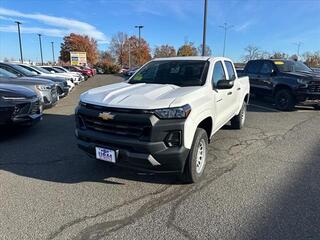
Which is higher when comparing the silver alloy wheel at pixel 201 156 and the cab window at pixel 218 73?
the cab window at pixel 218 73

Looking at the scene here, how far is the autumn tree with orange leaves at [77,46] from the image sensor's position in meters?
90.8

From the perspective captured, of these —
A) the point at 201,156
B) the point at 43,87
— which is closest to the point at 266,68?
the point at 43,87

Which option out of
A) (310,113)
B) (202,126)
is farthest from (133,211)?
(310,113)

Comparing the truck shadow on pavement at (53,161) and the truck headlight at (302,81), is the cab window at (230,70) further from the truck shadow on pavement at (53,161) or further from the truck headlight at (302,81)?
the truck headlight at (302,81)

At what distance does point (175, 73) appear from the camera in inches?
201

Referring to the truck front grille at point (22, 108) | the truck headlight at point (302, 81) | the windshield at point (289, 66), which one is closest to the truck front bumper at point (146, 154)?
the truck front grille at point (22, 108)

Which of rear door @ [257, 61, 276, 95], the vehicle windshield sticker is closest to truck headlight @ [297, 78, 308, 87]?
rear door @ [257, 61, 276, 95]

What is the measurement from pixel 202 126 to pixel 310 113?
24.7 ft

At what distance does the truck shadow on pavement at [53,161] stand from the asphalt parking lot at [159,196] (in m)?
0.02

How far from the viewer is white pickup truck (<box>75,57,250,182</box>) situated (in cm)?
354

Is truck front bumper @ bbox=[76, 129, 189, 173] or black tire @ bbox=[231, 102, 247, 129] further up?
truck front bumper @ bbox=[76, 129, 189, 173]

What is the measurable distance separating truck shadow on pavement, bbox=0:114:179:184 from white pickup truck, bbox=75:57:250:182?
1.98ft

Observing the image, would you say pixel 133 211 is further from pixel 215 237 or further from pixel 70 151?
pixel 70 151

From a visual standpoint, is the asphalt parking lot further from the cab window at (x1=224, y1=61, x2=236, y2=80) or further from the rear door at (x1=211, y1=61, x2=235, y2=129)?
the cab window at (x1=224, y1=61, x2=236, y2=80)
